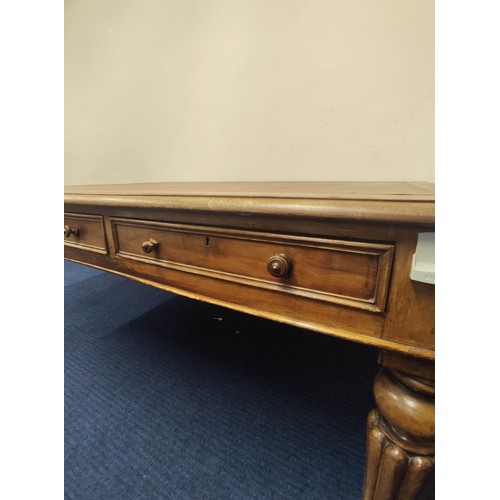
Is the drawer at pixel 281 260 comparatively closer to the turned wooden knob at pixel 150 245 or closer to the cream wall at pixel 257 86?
the turned wooden knob at pixel 150 245

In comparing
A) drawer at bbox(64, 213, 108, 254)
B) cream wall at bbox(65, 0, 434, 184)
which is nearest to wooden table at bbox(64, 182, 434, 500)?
drawer at bbox(64, 213, 108, 254)

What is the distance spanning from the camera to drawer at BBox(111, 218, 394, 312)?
0.31 metres

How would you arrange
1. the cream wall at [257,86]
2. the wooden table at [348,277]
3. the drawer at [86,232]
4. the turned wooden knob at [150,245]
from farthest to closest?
the cream wall at [257,86] → the drawer at [86,232] → the turned wooden knob at [150,245] → the wooden table at [348,277]

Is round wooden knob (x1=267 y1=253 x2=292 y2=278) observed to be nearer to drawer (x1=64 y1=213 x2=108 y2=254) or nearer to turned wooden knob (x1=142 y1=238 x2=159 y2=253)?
turned wooden knob (x1=142 y1=238 x2=159 y2=253)

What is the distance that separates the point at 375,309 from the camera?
0.32m

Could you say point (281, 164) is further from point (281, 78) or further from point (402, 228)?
point (402, 228)

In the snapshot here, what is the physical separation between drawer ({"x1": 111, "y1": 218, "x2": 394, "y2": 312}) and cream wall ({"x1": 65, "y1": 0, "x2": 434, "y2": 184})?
0.62 meters

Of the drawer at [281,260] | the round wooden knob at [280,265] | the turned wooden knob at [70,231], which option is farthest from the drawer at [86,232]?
the round wooden knob at [280,265]

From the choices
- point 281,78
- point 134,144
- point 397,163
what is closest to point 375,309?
point 397,163

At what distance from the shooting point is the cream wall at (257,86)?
2.47 ft

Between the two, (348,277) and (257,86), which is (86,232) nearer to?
(348,277)

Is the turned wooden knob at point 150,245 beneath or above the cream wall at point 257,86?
beneath

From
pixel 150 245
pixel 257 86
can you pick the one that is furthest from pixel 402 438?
pixel 257 86

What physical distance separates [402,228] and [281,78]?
82 cm
